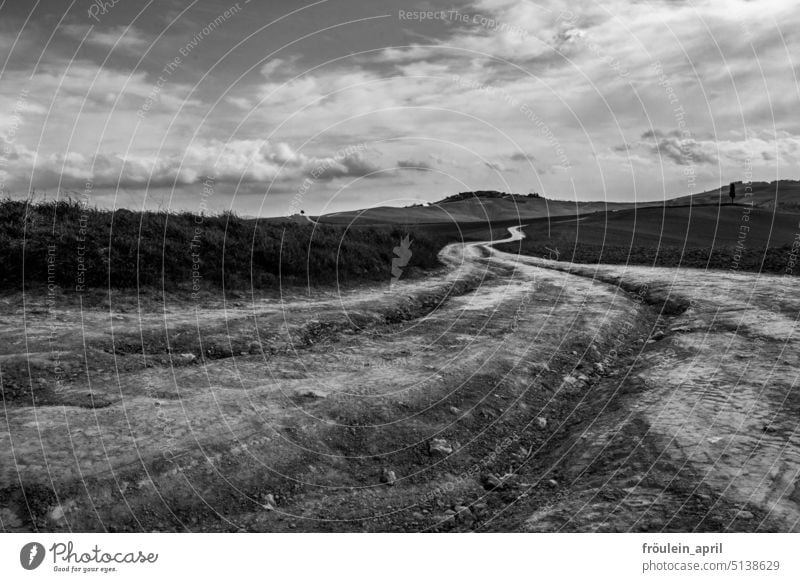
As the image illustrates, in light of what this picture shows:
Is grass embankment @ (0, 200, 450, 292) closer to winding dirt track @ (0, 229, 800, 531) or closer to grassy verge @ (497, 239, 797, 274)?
winding dirt track @ (0, 229, 800, 531)

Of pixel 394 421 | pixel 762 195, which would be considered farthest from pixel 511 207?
pixel 394 421

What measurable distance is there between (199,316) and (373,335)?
14.6ft

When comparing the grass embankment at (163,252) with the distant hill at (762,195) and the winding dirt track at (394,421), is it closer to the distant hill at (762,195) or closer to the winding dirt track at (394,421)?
the winding dirt track at (394,421)

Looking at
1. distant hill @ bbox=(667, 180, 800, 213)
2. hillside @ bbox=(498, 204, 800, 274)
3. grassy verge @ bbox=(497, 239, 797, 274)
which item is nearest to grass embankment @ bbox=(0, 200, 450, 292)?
grassy verge @ bbox=(497, 239, 797, 274)

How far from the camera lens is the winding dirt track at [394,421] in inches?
→ 241

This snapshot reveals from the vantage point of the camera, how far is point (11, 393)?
8523mm
